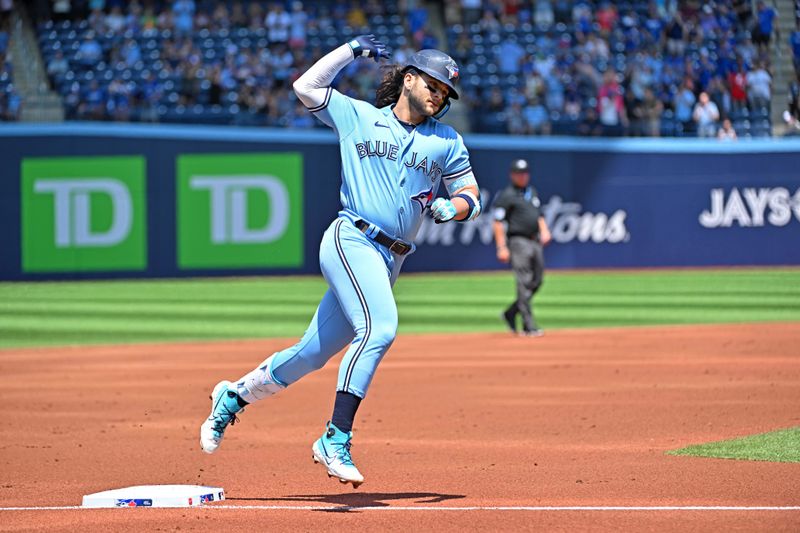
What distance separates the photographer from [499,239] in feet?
52.3

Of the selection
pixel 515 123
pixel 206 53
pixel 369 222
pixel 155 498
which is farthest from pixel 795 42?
pixel 155 498

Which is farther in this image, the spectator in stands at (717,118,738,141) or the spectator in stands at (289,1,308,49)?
the spectator in stands at (289,1,308,49)

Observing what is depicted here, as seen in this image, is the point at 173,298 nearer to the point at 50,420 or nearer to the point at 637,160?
the point at 637,160

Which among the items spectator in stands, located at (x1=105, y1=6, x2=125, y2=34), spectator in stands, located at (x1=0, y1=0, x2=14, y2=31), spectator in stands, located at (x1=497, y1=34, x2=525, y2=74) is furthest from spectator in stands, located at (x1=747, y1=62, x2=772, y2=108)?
spectator in stands, located at (x1=0, y1=0, x2=14, y2=31)

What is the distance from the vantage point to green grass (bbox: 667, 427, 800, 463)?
298 inches

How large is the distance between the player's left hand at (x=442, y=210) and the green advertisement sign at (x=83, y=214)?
59.3 ft

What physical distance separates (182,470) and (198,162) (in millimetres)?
16827

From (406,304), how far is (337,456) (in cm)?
1422

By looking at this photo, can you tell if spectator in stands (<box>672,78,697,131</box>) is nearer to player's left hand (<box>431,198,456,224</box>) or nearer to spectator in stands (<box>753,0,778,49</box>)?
spectator in stands (<box>753,0,778,49</box>)

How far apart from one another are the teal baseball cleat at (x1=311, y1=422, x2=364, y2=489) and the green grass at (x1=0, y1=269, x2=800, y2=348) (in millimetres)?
10098

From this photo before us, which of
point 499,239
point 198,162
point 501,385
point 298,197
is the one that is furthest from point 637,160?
point 501,385

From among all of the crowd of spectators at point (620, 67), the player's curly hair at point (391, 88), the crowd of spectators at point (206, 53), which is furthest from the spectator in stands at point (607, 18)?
the player's curly hair at point (391, 88)

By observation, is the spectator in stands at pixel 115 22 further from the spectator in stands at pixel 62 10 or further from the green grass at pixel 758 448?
the green grass at pixel 758 448

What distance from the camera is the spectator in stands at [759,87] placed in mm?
25078
